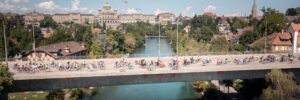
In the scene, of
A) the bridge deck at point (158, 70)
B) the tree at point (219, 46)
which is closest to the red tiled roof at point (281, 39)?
the tree at point (219, 46)

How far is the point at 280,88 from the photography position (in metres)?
36.7

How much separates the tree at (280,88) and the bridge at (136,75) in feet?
11.0

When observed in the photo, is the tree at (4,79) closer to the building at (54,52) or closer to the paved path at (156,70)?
the paved path at (156,70)

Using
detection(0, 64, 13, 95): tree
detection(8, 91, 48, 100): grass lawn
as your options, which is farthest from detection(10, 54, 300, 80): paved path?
detection(8, 91, 48, 100): grass lawn

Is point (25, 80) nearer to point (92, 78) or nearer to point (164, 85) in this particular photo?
point (92, 78)

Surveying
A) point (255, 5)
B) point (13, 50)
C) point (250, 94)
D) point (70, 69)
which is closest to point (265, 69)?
point (250, 94)

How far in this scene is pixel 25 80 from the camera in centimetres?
3553

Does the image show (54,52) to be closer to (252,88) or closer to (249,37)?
(252,88)

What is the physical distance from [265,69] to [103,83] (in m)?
18.9

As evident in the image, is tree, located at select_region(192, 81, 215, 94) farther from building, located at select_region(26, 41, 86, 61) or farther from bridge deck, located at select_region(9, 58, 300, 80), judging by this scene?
building, located at select_region(26, 41, 86, 61)

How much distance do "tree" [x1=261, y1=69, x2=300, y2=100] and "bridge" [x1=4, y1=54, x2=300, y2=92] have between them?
11.0 ft

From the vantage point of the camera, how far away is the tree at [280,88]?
1416 inches

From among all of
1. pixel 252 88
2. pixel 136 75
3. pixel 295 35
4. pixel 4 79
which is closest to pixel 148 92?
pixel 252 88

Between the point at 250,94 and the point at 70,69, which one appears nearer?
the point at 70,69
